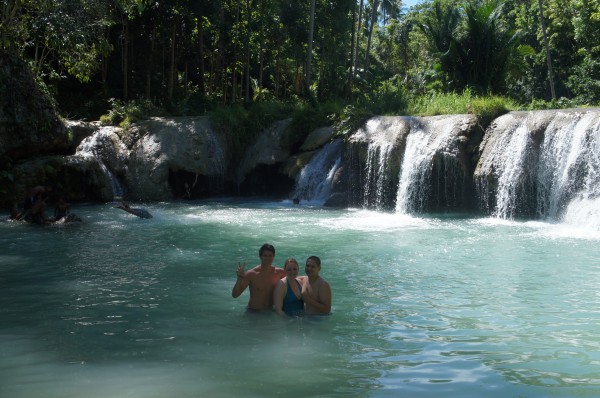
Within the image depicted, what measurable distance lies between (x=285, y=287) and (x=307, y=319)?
399 millimetres

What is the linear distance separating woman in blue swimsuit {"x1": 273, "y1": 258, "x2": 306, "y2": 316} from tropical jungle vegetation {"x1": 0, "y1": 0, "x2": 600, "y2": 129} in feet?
33.4

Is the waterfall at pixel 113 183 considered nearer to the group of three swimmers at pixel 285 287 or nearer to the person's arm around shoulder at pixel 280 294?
the group of three swimmers at pixel 285 287

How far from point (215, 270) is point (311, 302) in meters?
3.15

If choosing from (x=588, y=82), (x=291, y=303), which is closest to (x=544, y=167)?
(x=291, y=303)

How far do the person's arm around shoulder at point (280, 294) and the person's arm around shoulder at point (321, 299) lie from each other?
0.23 m

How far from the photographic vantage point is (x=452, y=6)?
28.3 meters

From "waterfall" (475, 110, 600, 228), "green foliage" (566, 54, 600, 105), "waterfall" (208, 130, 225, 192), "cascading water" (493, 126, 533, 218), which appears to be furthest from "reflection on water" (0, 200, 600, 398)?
"green foliage" (566, 54, 600, 105)

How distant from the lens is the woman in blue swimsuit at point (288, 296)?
6.84m

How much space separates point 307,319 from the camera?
6.83 m

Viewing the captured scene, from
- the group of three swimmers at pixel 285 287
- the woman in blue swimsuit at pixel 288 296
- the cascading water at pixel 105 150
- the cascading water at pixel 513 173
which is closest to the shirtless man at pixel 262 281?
the group of three swimmers at pixel 285 287

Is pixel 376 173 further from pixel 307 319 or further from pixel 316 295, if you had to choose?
pixel 307 319

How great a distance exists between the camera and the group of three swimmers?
6820 millimetres

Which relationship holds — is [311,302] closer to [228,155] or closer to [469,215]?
[469,215]

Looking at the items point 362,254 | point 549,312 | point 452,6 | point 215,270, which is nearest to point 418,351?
point 549,312
